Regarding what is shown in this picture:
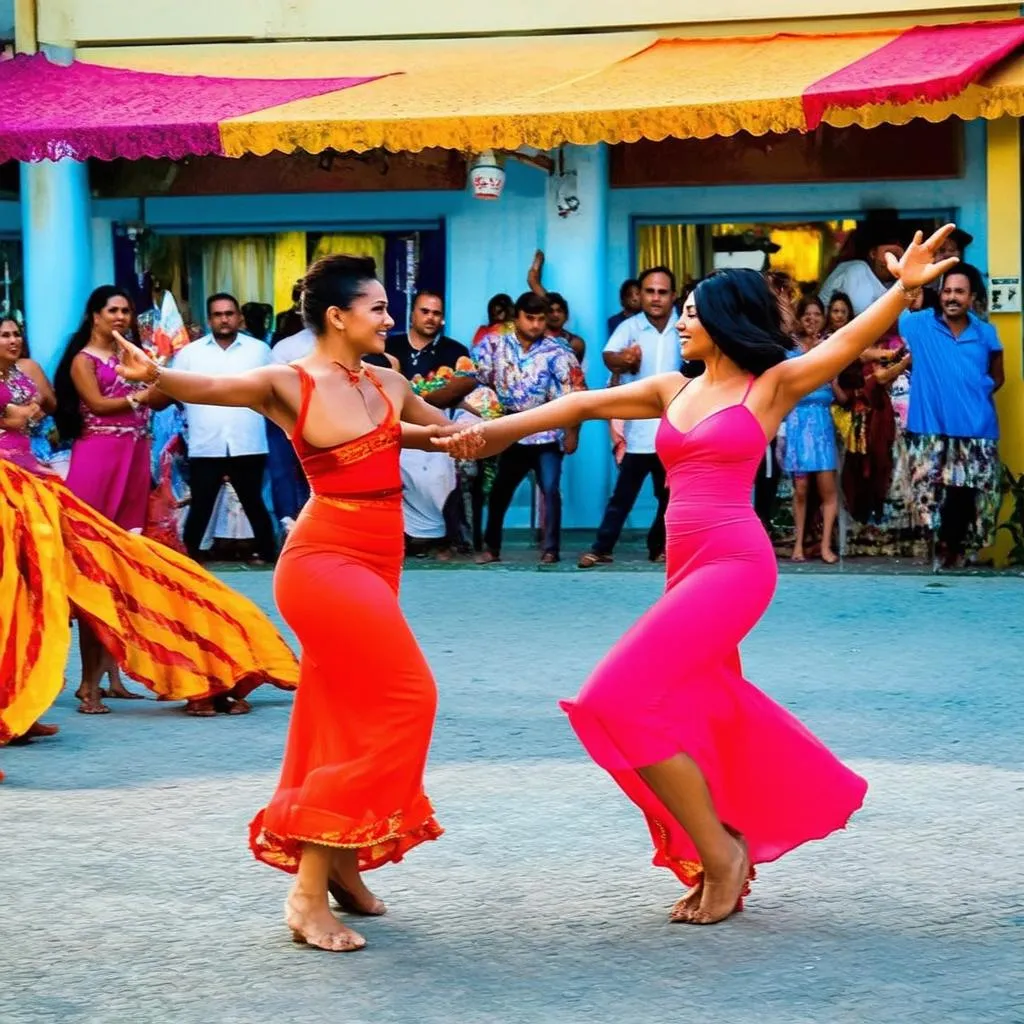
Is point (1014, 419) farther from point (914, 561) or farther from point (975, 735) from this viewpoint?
point (975, 735)

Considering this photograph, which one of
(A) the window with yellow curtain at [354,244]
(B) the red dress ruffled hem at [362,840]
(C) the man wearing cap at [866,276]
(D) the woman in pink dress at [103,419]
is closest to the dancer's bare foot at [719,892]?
(B) the red dress ruffled hem at [362,840]

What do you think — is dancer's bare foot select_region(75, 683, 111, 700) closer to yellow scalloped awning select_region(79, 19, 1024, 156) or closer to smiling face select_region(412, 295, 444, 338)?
smiling face select_region(412, 295, 444, 338)

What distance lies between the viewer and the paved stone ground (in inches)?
187

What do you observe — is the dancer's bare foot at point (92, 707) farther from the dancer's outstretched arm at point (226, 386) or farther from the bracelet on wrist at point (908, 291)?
the bracelet on wrist at point (908, 291)

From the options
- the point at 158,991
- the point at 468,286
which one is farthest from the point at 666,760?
the point at 468,286

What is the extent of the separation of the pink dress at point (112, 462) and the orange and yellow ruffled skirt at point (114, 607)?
102cm

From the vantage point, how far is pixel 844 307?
46.7 ft

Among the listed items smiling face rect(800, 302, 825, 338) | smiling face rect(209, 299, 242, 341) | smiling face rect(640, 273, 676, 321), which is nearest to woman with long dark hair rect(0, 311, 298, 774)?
smiling face rect(209, 299, 242, 341)

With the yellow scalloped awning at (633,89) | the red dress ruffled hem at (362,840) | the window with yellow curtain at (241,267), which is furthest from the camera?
the window with yellow curtain at (241,267)

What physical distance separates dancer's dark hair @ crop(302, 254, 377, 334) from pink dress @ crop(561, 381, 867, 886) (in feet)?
3.09

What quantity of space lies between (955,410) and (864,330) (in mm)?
7995

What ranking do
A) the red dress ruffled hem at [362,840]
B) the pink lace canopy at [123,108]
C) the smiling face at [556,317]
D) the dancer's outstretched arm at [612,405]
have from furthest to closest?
the smiling face at [556,317], the pink lace canopy at [123,108], the dancer's outstretched arm at [612,405], the red dress ruffled hem at [362,840]

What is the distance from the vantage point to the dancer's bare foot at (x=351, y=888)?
5.47 metres

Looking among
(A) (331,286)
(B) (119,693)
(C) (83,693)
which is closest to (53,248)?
(B) (119,693)
